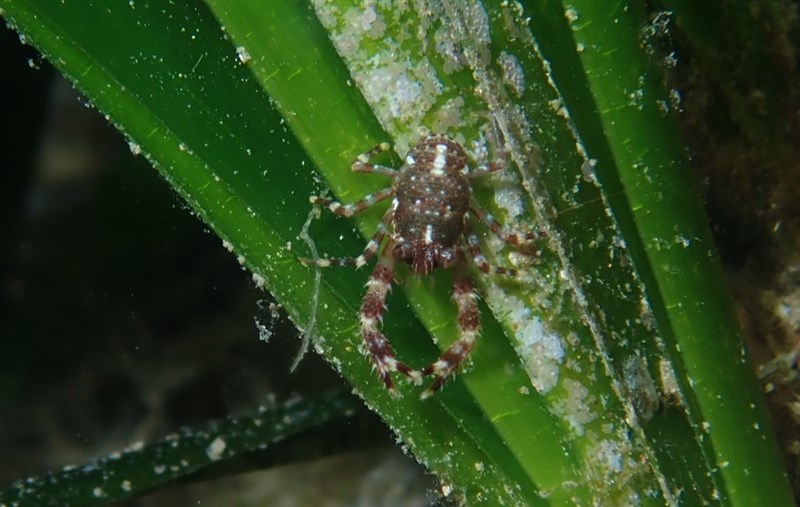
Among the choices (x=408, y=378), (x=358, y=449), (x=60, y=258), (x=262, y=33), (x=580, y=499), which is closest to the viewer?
(x=262, y=33)

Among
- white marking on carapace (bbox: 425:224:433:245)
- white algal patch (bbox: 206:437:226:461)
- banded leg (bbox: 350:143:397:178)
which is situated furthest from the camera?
white algal patch (bbox: 206:437:226:461)

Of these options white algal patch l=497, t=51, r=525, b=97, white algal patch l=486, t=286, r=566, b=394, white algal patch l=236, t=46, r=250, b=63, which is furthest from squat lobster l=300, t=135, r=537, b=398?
white algal patch l=236, t=46, r=250, b=63

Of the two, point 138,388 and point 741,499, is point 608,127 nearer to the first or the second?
point 741,499

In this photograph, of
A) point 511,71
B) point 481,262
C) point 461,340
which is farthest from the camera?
point 481,262

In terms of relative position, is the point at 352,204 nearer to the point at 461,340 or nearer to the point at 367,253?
the point at 367,253

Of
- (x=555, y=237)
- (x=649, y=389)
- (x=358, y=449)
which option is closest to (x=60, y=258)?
(x=358, y=449)

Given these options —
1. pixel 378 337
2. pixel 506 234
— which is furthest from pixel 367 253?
pixel 506 234

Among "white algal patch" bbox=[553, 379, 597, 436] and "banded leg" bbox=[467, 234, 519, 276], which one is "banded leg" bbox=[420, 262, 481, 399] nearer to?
"banded leg" bbox=[467, 234, 519, 276]

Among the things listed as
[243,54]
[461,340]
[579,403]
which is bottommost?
[579,403]
